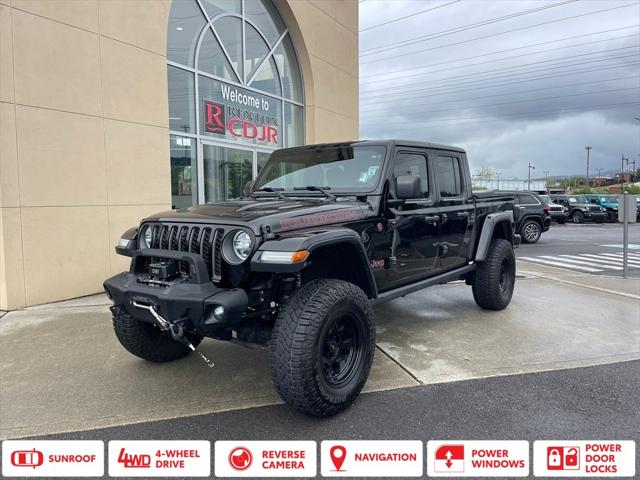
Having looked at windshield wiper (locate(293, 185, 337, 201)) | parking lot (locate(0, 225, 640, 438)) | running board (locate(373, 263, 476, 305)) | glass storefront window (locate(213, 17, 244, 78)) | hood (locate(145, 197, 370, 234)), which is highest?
glass storefront window (locate(213, 17, 244, 78))

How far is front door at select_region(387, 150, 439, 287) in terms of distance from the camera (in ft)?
13.7

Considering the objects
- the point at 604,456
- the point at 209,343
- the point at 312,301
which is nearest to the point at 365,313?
the point at 312,301

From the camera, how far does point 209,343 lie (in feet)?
15.4

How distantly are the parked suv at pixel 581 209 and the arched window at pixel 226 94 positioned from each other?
20171 millimetres

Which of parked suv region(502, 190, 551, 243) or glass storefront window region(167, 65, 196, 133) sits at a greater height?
glass storefront window region(167, 65, 196, 133)

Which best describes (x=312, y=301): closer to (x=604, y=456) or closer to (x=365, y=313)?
(x=365, y=313)

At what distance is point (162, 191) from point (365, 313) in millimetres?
5435

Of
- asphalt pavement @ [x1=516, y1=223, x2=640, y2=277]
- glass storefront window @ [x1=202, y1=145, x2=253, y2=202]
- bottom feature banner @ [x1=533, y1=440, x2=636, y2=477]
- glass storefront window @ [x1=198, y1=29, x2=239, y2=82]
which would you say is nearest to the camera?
bottom feature banner @ [x1=533, y1=440, x2=636, y2=477]

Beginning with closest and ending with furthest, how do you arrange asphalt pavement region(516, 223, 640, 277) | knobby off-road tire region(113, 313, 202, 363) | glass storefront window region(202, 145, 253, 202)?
knobby off-road tire region(113, 313, 202, 363) → glass storefront window region(202, 145, 253, 202) → asphalt pavement region(516, 223, 640, 277)

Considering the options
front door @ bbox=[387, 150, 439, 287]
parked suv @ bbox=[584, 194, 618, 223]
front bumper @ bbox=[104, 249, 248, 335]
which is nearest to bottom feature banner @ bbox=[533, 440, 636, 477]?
front door @ bbox=[387, 150, 439, 287]

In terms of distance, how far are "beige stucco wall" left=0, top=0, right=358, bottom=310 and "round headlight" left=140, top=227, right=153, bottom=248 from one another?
3.24m

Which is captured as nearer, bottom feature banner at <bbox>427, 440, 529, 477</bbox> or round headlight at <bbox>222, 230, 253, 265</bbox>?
bottom feature banner at <bbox>427, 440, 529, 477</bbox>

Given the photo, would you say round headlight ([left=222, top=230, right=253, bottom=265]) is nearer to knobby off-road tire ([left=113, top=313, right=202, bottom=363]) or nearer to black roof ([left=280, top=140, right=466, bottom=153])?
knobby off-road tire ([left=113, top=313, right=202, bottom=363])

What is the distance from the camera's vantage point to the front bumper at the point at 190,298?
2.83 m
